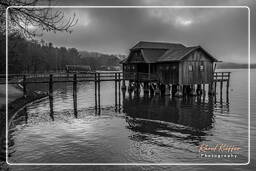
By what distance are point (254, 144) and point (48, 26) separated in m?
11.9

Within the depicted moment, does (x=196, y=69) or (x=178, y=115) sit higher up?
(x=196, y=69)

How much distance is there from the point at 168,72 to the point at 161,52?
237 inches

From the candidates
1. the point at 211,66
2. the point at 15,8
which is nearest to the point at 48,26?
the point at 15,8

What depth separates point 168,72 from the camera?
35969mm

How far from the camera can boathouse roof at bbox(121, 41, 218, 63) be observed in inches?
1361

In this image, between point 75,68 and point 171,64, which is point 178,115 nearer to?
point 171,64

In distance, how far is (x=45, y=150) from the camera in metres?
12.3

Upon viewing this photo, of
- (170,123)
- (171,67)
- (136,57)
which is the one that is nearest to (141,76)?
(136,57)

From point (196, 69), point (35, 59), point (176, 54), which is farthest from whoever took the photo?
point (35, 59)

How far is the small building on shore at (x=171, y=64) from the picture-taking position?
34.4 m

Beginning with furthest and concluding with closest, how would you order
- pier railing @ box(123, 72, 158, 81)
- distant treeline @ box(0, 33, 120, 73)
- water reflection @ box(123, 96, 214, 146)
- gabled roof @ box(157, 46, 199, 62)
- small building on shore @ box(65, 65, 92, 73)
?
small building on shore @ box(65, 65, 92, 73) → distant treeline @ box(0, 33, 120, 73) → pier railing @ box(123, 72, 158, 81) → gabled roof @ box(157, 46, 199, 62) → water reflection @ box(123, 96, 214, 146)

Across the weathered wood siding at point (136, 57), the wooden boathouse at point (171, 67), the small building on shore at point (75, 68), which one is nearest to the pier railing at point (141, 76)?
the wooden boathouse at point (171, 67)

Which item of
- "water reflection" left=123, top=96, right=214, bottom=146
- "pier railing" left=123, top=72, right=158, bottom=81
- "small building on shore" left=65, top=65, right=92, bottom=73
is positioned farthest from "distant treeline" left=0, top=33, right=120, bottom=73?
"pier railing" left=123, top=72, right=158, bottom=81

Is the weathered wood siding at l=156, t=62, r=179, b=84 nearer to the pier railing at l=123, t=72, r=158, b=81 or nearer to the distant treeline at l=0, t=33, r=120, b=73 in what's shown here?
the pier railing at l=123, t=72, r=158, b=81
